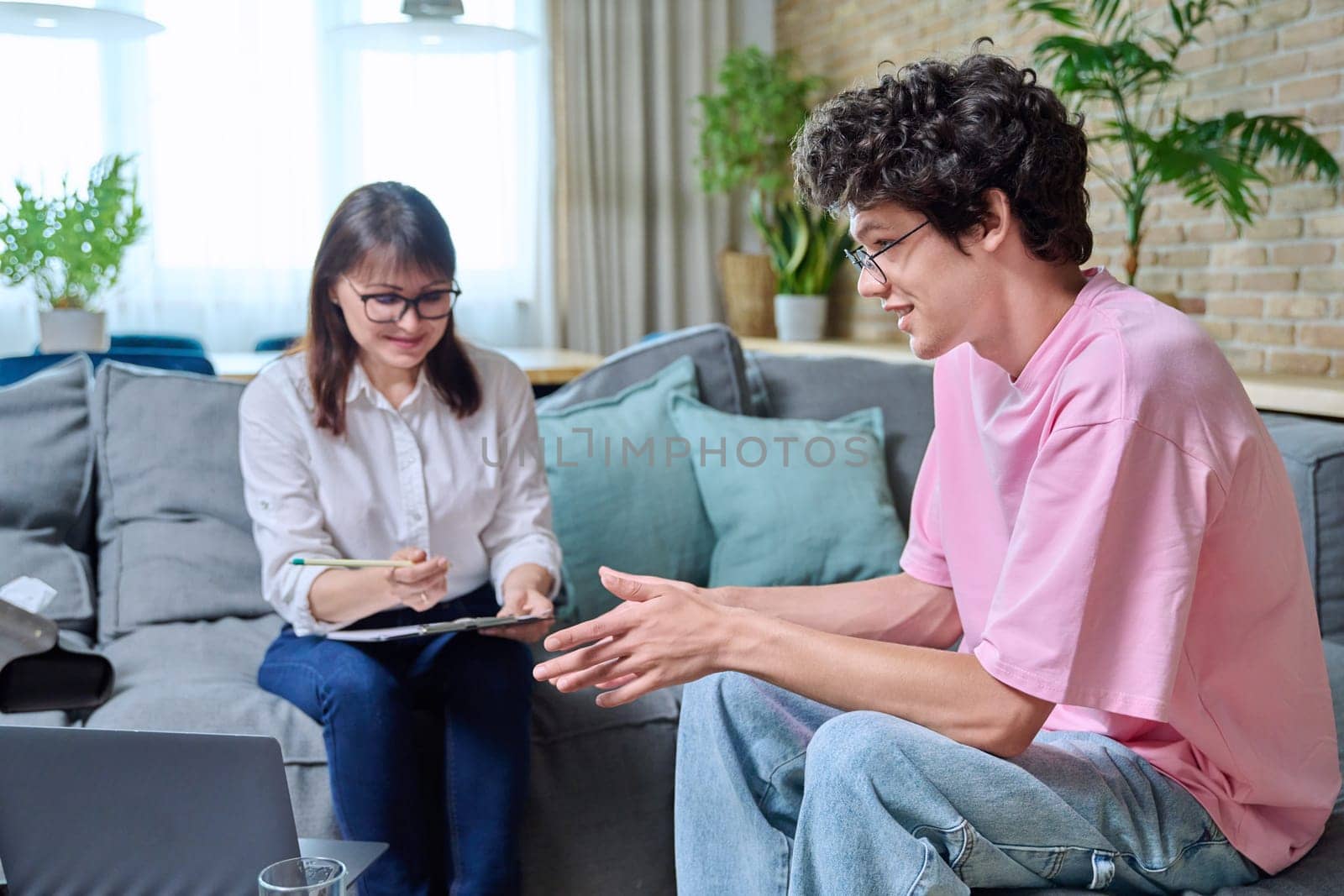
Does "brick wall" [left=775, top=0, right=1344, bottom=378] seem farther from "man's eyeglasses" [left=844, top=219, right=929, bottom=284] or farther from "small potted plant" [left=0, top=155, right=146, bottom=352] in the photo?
"small potted plant" [left=0, top=155, right=146, bottom=352]

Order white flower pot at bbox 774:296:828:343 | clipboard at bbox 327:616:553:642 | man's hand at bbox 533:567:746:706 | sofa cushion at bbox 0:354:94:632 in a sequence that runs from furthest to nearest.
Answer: white flower pot at bbox 774:296:828:343, sofa cushion at bbox 0:354:94:632, clipboard at bbox 327:616:553:642, man's hand at bbox 533:567:746:706

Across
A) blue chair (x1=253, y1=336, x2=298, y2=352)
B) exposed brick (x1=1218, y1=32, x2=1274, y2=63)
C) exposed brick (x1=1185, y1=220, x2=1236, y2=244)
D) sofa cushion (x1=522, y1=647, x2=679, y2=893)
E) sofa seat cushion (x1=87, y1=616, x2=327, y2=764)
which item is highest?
exposed brick (x1=1218, y1=32, x2=1274, y2=63)

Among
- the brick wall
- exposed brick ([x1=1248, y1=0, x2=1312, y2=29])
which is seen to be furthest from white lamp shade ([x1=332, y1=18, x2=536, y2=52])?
exposed brick ([x1=1248, y1=0, x2=1312, y2=29])

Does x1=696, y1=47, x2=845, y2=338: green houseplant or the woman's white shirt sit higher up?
x1=696, y1=47, x2=845, y2=338: green houseplant

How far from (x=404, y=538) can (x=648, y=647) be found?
88 cm

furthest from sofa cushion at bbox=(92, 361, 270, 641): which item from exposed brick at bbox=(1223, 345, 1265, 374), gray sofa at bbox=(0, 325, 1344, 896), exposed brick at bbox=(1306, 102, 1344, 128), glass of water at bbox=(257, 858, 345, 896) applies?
exposed brick at bbox=(1306, 102, 1344, 128)

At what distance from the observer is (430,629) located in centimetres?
150

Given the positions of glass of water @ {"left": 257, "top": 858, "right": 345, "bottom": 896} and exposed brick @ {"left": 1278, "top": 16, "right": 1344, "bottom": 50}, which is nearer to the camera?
glass of water @ {"left": 257, "top": 858, "right": 345, "bottom": 896}

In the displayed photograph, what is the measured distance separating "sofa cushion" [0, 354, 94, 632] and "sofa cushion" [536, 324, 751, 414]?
2.90 ft

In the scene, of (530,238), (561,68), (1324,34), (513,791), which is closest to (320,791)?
(513,791)

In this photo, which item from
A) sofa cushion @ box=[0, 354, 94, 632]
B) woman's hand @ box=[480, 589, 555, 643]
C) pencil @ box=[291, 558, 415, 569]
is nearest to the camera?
pencil @ box=[291, 558, 415, 569]

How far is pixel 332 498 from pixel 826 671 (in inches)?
40.5

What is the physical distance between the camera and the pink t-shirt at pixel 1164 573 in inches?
41.7

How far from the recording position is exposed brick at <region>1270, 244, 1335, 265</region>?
2855 millimetres
